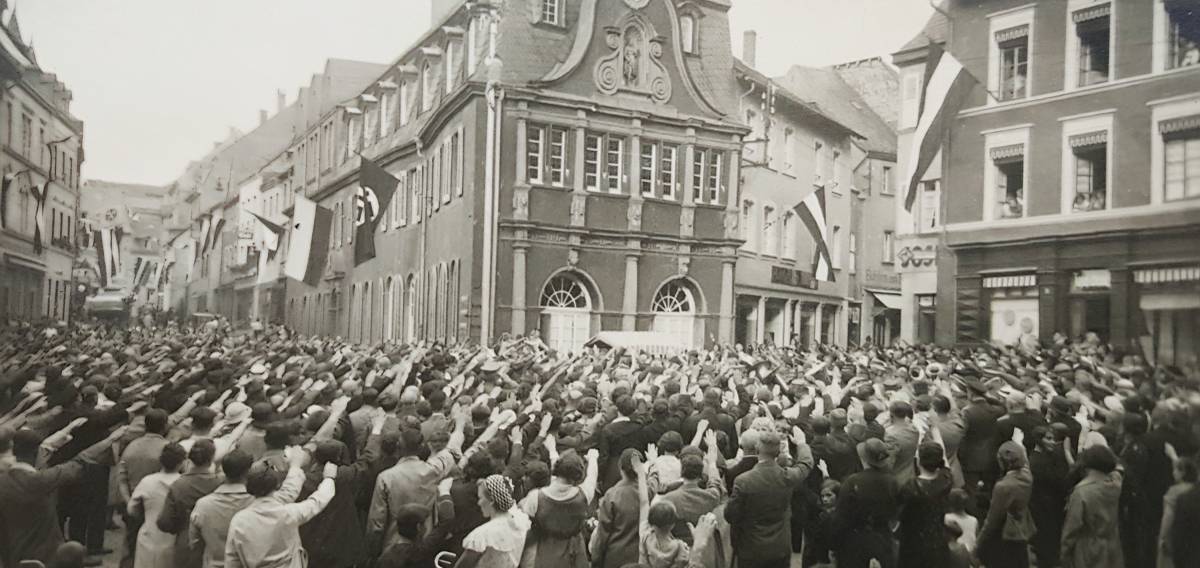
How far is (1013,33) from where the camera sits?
875 centimetres

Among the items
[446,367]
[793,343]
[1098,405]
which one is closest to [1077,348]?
[1098,405]

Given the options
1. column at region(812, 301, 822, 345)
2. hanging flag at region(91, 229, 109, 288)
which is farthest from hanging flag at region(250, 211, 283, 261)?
column at region(812, 301, 822, 345)

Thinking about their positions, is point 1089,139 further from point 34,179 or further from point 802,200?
point 34,179

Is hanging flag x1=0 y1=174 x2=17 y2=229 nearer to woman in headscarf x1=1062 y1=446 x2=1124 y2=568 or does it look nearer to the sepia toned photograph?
the sepia toned photograph

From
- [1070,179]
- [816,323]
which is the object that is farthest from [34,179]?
[816,323]

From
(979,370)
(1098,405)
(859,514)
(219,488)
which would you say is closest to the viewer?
(219,488)

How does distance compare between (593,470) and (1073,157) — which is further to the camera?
(1073,157)

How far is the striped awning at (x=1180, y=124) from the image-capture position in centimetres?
703

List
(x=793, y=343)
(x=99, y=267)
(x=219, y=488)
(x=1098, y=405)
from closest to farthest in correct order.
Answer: (x=219, y=488)
(x=1098, y=405)
(x=99, y=267)
(x=793, y=343)

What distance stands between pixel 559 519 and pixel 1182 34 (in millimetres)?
6448

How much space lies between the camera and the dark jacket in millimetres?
5684

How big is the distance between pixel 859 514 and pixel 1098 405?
293 cm

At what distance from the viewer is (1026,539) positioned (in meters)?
6.13

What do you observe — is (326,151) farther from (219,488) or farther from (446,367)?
(219,488)
